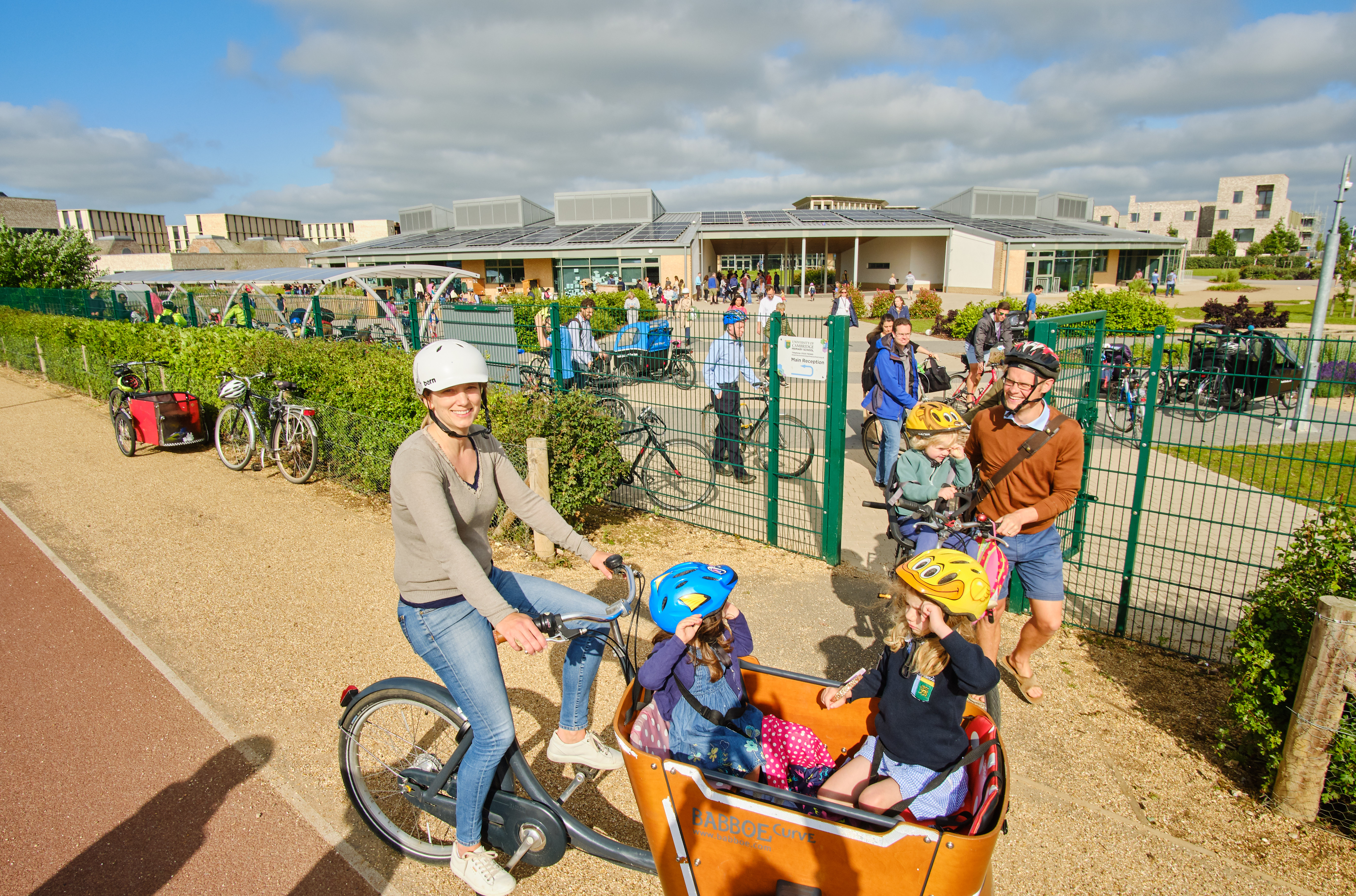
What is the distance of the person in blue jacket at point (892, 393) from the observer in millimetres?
6664

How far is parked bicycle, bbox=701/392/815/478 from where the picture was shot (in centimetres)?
576

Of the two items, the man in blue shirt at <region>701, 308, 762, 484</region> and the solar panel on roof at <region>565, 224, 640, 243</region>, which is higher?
the solar panel on roof at <region>565, 224, 640, 243</region>

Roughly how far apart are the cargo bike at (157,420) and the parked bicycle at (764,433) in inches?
271

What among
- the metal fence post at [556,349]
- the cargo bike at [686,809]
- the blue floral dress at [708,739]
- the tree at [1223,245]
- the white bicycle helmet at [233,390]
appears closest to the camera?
the cargo bike at [686,809]

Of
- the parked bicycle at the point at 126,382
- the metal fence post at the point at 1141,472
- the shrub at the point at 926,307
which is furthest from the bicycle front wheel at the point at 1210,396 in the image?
the shrub at the point at 926,307

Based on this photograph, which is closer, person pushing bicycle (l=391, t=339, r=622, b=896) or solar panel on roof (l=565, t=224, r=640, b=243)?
person pushing bicycle (l=391, t=339, r=622, b=896)

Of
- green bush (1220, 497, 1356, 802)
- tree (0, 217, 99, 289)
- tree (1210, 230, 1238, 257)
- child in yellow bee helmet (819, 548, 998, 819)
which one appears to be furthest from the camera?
tree (1210, 230, 1238, 257)

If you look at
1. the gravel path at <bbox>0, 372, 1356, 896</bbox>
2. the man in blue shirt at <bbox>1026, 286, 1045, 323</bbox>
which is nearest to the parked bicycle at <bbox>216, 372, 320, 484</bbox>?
the gravel path at <bbox>0, 372, 1356, 896</bbox>

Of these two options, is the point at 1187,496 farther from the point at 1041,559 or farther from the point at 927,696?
the point at 927,696

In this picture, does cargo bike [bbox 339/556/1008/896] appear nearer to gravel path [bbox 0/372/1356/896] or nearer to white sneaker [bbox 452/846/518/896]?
white sneaker [bbox 452/846/518/896]

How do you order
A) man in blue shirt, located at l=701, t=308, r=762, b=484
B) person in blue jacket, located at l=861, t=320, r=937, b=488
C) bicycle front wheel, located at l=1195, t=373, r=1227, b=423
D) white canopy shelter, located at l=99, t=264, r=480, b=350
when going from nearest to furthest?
bicycle front wheel, located at l=1195, t=373, r=1227, b=423
man in blue shirt, located at l=701, t=308, r=762, b=484
person in blue jacket, located at l=861, t=320, r=937, b=488
white canopy shelter, located at l=99, t=264, r=480, b=350

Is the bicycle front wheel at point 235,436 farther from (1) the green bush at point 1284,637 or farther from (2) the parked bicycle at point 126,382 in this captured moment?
(1) the green bush at point 1284,637

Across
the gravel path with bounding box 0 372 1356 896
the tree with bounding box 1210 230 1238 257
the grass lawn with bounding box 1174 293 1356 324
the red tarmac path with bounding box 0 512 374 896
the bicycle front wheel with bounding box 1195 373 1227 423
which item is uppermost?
the tree with bounding box 1210 230 1238 257

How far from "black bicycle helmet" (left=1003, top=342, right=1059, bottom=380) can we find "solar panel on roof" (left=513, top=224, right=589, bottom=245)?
37.5 m
